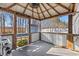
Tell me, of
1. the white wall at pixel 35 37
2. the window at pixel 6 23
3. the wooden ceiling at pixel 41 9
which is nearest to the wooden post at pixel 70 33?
the wooden ceiling at pixel 41 9

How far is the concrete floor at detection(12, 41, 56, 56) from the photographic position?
7.21 ft

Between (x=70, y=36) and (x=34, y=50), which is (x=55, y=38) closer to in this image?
(x=70, y=36)

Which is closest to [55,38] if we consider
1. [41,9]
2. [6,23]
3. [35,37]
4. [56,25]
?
[56,25]

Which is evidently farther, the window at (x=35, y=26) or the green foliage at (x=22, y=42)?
the window at (x=35, y=26)

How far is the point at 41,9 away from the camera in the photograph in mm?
2242

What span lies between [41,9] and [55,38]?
0.65 metres

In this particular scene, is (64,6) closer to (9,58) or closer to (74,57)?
(74,57)

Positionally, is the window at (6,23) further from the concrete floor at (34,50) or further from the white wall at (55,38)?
the white wall at (55,38)

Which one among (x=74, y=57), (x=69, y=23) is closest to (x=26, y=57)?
(x=74, y=57)

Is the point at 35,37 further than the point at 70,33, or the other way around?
the point at 35,37

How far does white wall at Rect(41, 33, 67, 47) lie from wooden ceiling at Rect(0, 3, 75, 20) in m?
0.37

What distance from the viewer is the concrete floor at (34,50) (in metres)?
2.20

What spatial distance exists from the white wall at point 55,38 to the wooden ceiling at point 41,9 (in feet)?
1.23

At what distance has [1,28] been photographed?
2.16 m
